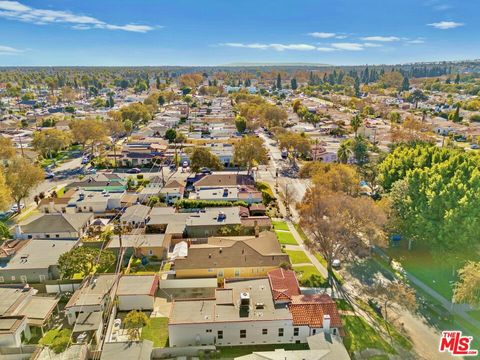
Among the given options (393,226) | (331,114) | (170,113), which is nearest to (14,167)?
(393,226)

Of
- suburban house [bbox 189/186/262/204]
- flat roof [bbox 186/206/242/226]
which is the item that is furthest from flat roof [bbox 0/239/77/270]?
suburban house [bbox 189/186/262/204]

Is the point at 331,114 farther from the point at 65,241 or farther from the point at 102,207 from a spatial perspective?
the point at 65,241

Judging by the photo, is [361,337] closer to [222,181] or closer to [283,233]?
[283,233]

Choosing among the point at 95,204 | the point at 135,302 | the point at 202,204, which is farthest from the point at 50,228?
the point at 135,302

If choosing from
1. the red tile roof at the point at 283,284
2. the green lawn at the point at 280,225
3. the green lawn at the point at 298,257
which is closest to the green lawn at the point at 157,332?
the red tile roof at the point at 283,284

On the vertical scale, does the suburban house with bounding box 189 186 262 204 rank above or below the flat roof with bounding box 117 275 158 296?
above

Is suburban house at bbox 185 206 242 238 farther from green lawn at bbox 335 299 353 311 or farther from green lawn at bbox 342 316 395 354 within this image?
green lawn at bbox 342 316 395 354
